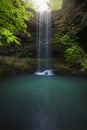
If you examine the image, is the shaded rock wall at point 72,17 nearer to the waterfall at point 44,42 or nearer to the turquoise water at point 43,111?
the waterfall at point 44,42

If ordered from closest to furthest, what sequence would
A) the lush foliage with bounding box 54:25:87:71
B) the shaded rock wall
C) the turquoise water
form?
the turquoise water, the lush foliage with bounding box 54:25:87:71, the shaded rock wall

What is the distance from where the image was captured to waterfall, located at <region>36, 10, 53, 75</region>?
15.1m

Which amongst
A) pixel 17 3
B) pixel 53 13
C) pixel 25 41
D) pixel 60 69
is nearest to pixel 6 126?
pixel 17 3

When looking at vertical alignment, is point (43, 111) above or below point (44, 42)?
below

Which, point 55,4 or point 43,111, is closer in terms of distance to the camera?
point 43,111

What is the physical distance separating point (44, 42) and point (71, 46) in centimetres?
273

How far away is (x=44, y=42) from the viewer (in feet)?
57.9

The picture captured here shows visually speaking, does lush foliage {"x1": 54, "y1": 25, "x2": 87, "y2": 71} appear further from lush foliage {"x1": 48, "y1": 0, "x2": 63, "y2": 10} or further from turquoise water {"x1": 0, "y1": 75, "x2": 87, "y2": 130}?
lush foliage {"x1": 48, "y1": 0, "x2": 63, "y2": 10}

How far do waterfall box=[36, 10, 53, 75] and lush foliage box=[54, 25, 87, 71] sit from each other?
3.08ft

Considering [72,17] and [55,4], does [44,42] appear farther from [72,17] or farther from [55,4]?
[55,4]

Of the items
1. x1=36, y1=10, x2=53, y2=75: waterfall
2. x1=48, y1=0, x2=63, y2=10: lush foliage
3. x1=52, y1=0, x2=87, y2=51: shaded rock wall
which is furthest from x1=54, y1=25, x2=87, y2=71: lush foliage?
x1=48, y1=0, x2=63, y2=10: lush foliage

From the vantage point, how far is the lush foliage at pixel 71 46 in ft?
46.9

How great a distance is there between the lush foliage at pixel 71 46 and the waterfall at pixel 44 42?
3.08 feet

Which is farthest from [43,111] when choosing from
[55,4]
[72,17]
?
[55,4]
